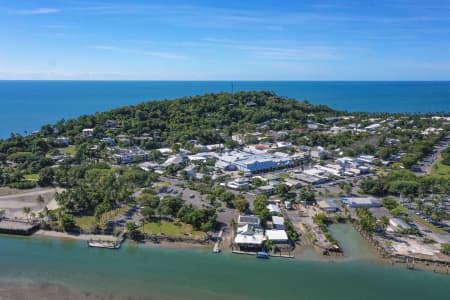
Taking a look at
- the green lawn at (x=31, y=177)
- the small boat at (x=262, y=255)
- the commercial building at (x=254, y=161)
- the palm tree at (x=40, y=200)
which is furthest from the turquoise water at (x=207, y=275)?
the commercial building at (x=254, y=161)

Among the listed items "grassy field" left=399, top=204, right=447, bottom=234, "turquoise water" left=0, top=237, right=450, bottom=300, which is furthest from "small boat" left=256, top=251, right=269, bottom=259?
"grassy field" left=399, top=204, right=447, bottom=234

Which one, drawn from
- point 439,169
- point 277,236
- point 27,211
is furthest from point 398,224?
point 27,211

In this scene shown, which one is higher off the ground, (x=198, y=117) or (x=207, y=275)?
(x=198, y=117)

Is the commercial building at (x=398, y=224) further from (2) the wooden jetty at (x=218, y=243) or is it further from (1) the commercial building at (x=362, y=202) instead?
(2) the wooden jetty at (x=218, y=243)

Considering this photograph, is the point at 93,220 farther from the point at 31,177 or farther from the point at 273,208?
the point at 31,177

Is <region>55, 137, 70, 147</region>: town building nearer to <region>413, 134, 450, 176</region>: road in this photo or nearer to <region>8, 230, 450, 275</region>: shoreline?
<region>8, 230, 450, 275</region>: shoreline
